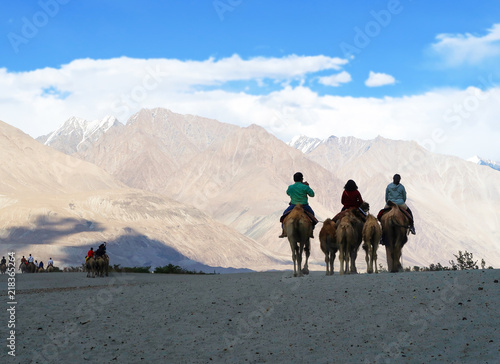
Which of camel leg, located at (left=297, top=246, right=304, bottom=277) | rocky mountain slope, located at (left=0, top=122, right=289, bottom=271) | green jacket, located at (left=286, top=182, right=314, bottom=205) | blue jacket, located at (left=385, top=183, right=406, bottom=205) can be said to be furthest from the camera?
rocky mountain slope, located at (left=0, top=122, right=289, bottom=271)

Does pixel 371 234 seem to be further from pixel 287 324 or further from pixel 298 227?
pixel 287 324

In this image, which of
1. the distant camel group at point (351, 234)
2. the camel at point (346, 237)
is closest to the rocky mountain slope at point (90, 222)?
the distant camel group at point (351, 234)

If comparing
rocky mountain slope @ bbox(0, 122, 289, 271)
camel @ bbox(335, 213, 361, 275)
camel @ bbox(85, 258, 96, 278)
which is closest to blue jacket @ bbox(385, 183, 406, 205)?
camel @ bbox(335, 213, 361, 275)

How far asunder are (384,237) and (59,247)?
347 feet

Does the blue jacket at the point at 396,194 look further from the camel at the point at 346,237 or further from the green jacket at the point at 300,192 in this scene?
the green jacket at the point at 300,192

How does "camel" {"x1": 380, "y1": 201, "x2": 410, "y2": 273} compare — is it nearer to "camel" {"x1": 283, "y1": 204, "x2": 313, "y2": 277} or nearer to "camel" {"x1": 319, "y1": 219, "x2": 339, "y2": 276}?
"camel" {"x1": 319, "y1": 219, "x2": 339, "y2": 276}

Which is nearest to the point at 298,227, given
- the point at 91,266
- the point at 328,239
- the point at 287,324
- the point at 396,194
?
the point at 328,239

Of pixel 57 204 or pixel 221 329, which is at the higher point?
pixel 57 204

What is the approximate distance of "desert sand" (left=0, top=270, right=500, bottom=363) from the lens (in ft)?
32.7

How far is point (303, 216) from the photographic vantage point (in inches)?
694

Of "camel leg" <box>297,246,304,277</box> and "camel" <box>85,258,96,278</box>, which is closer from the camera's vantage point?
"camel leg" <box>297,246,304,277</box>

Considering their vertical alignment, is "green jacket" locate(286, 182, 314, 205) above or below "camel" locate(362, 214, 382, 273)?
above

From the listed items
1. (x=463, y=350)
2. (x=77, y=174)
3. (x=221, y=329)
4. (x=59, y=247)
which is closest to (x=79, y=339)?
(x=221, y=329)

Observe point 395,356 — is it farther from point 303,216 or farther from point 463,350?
point 303,216
